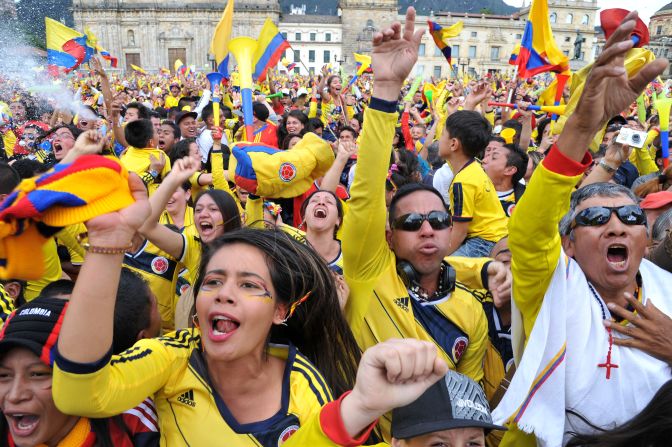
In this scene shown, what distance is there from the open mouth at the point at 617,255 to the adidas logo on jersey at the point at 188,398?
64.7 inches

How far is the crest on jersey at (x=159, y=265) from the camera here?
3.54m

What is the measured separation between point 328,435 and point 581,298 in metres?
1.09

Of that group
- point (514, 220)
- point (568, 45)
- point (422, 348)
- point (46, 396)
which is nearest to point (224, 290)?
point (46, 396)

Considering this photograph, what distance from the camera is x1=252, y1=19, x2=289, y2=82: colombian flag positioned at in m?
6.43

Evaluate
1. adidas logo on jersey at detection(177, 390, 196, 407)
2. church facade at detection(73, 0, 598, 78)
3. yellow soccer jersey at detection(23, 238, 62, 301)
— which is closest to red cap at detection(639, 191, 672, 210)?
adidas logo on jersey at detection(177, 390, 196, 407)

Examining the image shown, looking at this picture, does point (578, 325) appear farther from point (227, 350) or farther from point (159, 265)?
point (159, 265)

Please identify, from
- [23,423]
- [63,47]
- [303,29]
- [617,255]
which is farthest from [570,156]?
[303,29]

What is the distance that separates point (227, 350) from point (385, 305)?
861mm

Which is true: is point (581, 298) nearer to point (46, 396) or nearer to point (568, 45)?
point (46, 396)

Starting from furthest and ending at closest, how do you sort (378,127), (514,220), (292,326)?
(292,326), (378,127), (514,220)

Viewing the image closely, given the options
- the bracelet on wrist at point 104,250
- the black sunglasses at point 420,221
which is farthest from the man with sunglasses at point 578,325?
the bracelet on wrist at point 104,250

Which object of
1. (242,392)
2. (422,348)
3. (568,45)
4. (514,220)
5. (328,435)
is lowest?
(242,392)

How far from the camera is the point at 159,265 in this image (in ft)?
11.7

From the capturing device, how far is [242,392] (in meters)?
1.86
